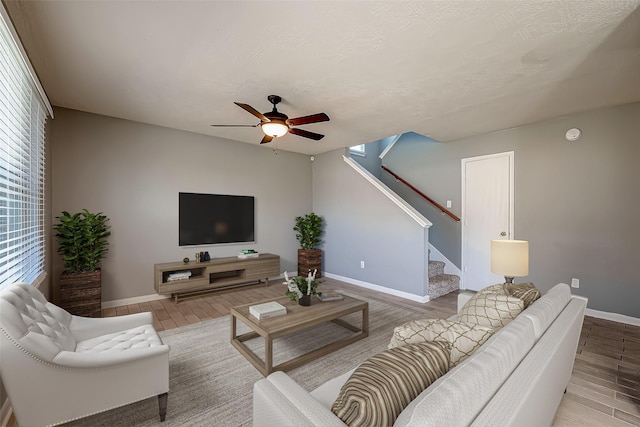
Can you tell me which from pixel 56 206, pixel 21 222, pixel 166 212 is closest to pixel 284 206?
pixel 166 212

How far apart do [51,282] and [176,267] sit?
1.31 m

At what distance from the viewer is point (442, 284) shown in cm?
429

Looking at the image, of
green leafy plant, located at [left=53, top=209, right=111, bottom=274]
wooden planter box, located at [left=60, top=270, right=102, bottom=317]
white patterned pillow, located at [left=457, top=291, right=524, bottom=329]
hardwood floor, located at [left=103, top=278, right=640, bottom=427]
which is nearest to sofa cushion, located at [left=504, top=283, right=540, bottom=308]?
white patterned pillow, located at [left=457, top=291, right=524, bottom=329]

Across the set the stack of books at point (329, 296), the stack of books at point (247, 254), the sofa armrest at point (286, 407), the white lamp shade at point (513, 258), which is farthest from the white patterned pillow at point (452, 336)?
the stack of books at point (247, 254)

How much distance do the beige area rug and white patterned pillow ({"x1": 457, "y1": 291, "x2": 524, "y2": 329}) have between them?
1156 mm

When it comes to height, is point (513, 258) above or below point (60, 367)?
above

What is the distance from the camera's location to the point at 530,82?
8.51 ft

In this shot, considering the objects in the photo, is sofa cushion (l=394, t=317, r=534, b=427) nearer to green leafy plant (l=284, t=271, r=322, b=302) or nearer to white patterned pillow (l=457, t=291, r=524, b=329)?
white patterned pillow (l=457, t=291, r=524, b=329)

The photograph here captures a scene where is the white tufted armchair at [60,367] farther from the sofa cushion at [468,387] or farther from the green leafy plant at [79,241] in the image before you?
the green leafy plant at [79,241]

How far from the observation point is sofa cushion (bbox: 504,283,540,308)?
1.74 meters

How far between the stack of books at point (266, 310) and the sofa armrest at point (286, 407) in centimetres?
120

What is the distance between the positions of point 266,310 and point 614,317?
13.3 feet

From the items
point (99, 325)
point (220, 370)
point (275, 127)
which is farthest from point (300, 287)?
point (275, 127)

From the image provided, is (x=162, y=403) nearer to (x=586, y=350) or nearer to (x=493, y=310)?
(x=493, y=310)
